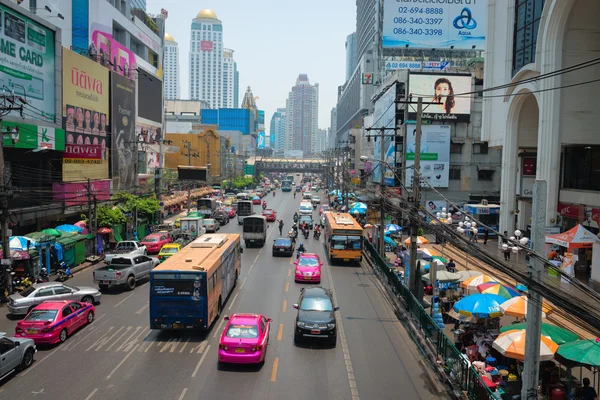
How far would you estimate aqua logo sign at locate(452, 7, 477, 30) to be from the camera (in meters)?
77.6

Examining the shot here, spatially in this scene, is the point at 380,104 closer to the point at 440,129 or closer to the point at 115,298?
the point at 440,129

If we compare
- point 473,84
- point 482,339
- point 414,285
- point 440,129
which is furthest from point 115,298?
point 473,84

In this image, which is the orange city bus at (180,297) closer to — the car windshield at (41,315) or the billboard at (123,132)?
the car windshield at (41,315)

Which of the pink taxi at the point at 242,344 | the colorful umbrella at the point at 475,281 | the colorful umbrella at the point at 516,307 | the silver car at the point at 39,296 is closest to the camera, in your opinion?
the pink taxi at the point at 242,344

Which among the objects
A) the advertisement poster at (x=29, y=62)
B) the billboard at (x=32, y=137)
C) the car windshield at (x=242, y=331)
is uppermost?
the advertisement poster at (x=29, y=62)

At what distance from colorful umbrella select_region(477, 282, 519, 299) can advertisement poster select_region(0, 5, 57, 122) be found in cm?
3075

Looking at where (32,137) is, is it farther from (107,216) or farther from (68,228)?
(107,216)

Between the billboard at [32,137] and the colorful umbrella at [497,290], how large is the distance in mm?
27755

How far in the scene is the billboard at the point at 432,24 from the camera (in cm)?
7538

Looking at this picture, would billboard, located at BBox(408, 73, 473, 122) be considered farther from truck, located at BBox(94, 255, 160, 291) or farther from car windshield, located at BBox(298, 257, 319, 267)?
truck, located at BBox(94, 255, 160, 291)

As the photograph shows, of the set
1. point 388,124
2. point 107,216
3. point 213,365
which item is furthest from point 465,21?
point 213,365

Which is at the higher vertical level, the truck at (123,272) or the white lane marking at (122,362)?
the truck at (123,272)

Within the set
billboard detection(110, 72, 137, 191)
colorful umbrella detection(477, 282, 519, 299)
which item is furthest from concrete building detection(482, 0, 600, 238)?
billboard detection(110, 72, 137, 191)

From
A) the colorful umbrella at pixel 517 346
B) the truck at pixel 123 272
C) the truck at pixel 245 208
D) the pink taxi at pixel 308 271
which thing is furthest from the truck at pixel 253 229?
the colorful umbrella at pixel 517 346
